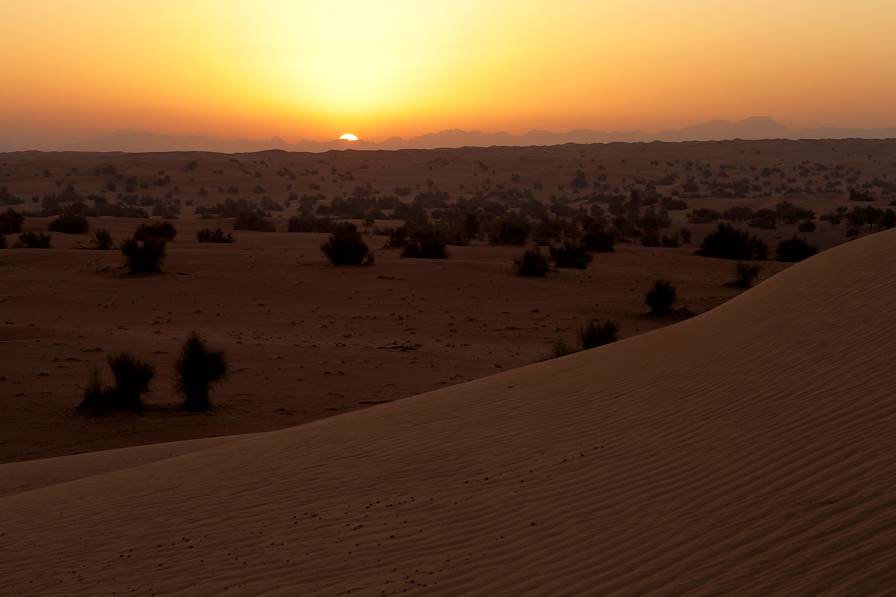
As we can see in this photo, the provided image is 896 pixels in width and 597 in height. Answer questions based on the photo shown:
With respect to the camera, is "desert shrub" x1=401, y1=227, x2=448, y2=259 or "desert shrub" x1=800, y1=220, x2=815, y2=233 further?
"desert shrub" x1=800, y1=220, x2=815, y2=233

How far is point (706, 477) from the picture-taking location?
7598 mm

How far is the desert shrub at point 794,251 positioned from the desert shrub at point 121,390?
27.7 metres

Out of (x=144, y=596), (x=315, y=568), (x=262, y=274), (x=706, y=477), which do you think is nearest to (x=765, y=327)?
(x=706, y=477)

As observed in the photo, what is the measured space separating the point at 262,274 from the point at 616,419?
21391 mm

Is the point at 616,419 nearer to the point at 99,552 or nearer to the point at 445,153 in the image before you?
the point at 99,552

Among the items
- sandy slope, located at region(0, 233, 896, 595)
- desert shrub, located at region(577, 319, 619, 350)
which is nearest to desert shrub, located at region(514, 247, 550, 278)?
desert shrub, located at region(577, 319, 619, 350)

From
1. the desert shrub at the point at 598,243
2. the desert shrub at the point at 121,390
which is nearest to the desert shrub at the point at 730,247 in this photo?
the desert shrub at the point at 598,243

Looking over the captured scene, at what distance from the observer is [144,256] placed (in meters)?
30.1

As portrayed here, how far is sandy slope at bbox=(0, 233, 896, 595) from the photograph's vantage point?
243 inches

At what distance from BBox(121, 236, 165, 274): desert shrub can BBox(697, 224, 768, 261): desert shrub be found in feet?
66.8

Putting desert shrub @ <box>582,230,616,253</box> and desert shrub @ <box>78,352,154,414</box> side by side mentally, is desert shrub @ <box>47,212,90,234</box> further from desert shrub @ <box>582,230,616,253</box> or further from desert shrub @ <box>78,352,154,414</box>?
desert shrub @ <box>78,352,154,414</box>

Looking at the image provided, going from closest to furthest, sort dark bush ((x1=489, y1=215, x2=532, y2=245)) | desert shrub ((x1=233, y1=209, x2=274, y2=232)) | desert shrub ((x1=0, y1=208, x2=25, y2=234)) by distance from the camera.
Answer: desert shrub ((x1=0, y1=208, x2=25, y2=234)) < dark bush ((x1=489, y1=215, x2=532, y2=245)) < desert shrub ((x1=233, y1=209, x2=274, y2=232))

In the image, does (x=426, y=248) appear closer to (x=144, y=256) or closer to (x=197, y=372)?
(x=144, y=256)

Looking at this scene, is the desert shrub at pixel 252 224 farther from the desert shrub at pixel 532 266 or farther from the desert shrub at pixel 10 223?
the desert shrub at pixel 532 266
